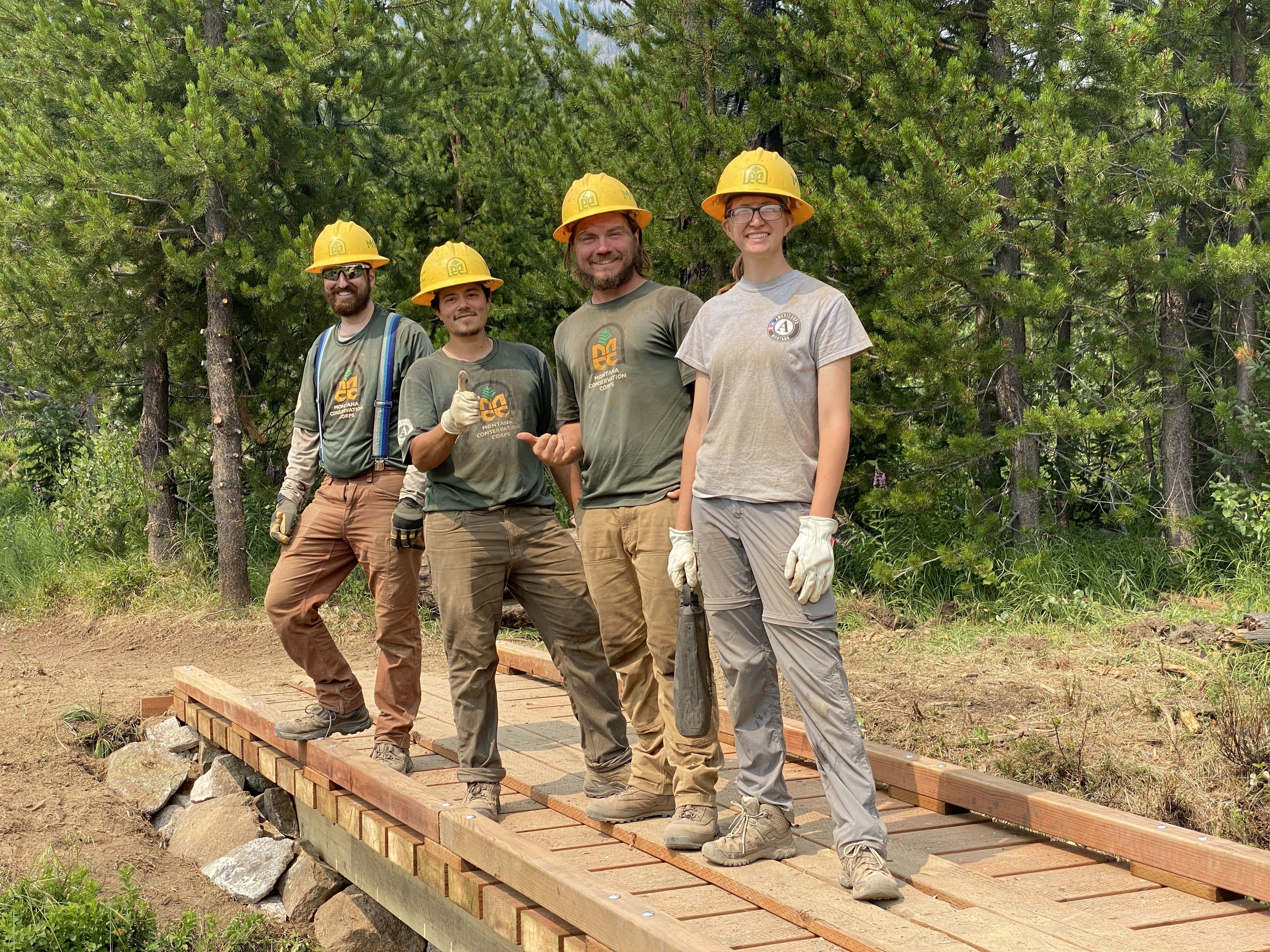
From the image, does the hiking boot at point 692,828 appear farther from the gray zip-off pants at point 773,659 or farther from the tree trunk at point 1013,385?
the tree trunk at point 1013,385

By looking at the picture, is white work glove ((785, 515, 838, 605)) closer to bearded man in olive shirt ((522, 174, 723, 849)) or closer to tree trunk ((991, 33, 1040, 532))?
bearded man in olive shirt ((522, 174, 723, 849))

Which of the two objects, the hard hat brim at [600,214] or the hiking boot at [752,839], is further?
the hard hat brim at [600,214]

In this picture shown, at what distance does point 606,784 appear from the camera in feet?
15.8

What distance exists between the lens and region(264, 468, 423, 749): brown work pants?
5.37 m

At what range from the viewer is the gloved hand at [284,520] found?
565 centimetres

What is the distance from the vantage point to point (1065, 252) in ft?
→ 28.1

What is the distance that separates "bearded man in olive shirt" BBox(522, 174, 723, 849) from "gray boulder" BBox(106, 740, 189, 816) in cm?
432

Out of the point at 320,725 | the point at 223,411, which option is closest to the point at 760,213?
the point at 320,725

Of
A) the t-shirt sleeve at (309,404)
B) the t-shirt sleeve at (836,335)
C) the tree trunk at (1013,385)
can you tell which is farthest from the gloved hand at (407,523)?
the tree trunk at (1013,385)

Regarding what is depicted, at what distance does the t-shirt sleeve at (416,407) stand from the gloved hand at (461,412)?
200 mm

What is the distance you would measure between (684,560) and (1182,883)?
1.90 meters

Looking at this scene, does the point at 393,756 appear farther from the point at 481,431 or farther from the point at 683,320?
the point at 683,320

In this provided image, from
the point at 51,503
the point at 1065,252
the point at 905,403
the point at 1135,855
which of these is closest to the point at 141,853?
the point at 1135,855

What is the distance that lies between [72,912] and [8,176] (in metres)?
7.47
